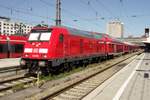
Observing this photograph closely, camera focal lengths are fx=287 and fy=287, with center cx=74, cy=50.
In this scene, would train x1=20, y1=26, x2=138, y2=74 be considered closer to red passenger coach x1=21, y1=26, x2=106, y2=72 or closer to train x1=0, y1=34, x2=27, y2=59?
red passenger coach x1=21, y1=26, x2=106, y2=72

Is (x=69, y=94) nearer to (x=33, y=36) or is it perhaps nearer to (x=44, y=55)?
(x=44, y=55)

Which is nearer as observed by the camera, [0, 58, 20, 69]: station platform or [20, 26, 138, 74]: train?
[20, 26, 138, 74]: train

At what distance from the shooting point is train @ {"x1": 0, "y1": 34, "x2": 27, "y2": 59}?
36.1m

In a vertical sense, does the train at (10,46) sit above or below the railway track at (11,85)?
above

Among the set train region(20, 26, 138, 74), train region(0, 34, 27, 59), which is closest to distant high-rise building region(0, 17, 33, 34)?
train region(0, 34, 27, 59)

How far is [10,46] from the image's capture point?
37719mm

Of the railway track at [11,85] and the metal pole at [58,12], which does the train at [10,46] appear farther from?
the railway track at [11,85]

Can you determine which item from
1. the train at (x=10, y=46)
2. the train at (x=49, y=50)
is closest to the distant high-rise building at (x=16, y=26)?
the train at (x=10, y=46)

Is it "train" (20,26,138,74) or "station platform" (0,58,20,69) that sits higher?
"train" (20,26,138,74)

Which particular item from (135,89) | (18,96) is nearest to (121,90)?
(135,89)

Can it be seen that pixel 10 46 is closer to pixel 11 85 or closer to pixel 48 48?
pixel 48 48

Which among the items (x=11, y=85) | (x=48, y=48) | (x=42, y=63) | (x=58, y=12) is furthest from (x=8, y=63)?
(x=11, y=85)

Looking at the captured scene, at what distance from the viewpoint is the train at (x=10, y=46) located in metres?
36.1

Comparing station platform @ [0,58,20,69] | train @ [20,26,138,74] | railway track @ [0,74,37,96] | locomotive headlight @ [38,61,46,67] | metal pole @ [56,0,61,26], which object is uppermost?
metal pole @ [56,0,61,26]
